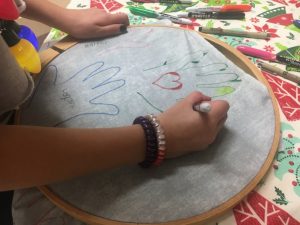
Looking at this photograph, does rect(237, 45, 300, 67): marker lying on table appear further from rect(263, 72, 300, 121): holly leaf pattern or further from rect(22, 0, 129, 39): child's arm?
rect(22, 0, 129, 39): child's arm

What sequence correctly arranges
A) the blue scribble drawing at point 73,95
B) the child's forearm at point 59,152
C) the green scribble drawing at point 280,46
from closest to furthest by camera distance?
the child's forearm at point 59,152 → the blue scribble drawing at point 73,95 → the green scribble drawing at point 280,46

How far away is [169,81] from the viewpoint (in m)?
0.50

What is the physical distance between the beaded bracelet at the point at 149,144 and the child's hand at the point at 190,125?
17 mm

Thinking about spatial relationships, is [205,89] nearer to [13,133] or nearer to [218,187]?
[218,187]

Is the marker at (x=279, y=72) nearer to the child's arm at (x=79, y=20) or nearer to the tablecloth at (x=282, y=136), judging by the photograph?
the tablecloth at (x=282, y=136)

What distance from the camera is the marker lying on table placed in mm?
530

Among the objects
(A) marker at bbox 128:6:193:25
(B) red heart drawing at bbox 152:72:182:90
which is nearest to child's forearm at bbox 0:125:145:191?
(B) red heart drawing at bbox 152:72:182:90

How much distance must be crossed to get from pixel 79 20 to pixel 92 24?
31 mm

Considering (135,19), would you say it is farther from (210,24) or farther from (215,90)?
(215,90)

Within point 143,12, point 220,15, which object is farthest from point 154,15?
point 220,15

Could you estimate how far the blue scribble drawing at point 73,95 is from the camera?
461 millimetres

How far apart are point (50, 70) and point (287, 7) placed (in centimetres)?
51

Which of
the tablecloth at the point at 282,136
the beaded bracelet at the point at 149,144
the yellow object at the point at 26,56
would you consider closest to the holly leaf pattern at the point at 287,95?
the tablecloth at the point at 282,136

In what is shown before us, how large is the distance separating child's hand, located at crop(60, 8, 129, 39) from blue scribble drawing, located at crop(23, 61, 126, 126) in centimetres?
8
